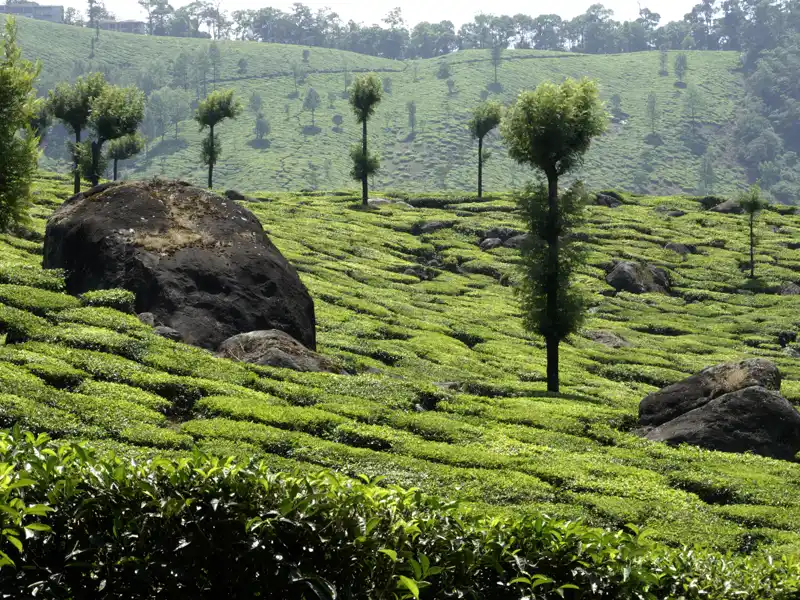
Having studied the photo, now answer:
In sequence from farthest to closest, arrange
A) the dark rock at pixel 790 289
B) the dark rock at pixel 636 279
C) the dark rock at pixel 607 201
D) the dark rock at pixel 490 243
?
the dark rock at pixel 607 201 → the dark rock at pixel 490 243 → the dark rock at pixel 790 289 → the dark rock at pixel 636 279

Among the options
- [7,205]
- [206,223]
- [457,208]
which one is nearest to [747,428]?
[206,223]

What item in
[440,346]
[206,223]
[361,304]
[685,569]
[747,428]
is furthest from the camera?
[361,304]

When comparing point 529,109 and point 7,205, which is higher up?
point 529,109

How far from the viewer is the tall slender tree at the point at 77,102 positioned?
254 ft

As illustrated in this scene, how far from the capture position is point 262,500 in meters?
10.0

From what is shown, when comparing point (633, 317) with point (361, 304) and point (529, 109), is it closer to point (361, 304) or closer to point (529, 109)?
point (361, 304)

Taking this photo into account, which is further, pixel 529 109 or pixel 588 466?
pixel 529 109

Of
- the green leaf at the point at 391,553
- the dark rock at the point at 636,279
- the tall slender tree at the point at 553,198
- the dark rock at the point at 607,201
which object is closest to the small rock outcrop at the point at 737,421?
the tall slender tree at the point at 553,198

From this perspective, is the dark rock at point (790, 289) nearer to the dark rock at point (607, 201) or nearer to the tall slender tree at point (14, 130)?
the dark rock at point (607, 201)

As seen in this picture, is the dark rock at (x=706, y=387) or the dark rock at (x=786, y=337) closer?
the dark rock at (x=706, y=387)

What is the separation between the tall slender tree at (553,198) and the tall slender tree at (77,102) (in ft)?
162

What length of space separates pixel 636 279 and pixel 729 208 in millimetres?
45966

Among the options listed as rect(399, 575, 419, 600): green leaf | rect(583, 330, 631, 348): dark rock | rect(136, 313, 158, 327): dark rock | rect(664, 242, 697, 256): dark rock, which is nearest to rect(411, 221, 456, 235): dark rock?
rect(664, 242, 697, 256): dark rock

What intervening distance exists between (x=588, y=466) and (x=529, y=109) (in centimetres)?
2007
